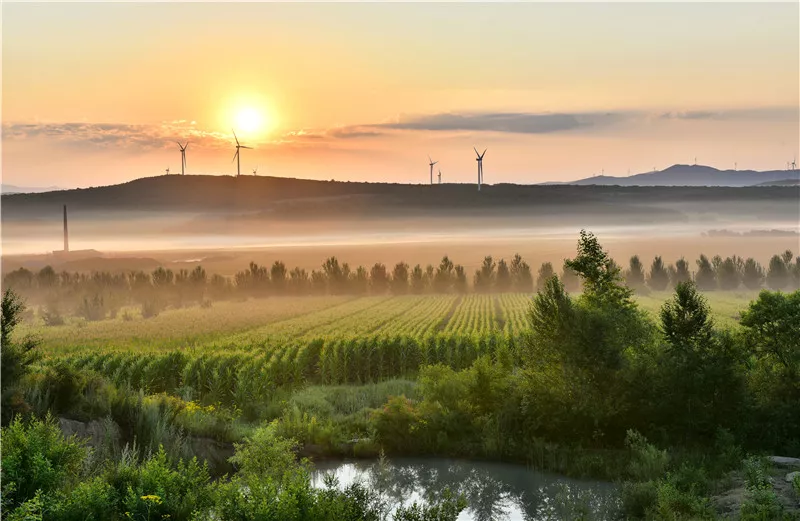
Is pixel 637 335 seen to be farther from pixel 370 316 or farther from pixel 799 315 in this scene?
pixel 370 316

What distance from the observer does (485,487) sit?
3769 cm

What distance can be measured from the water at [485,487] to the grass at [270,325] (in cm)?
3288

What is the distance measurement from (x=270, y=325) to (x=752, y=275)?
137 m

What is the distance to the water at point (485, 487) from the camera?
33.4 m

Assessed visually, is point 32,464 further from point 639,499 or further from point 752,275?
point 752,275

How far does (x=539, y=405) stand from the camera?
41.7 metres

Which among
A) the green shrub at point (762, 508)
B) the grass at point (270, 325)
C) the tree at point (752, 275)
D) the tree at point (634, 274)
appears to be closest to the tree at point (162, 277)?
the grass at point (270, 325)

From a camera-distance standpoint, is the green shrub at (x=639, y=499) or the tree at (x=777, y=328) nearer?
the green shrub at (x=639, y=499)

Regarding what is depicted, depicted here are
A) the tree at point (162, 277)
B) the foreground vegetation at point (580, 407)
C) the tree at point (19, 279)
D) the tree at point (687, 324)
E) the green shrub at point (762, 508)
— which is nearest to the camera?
the green shrub at point (762, 508)

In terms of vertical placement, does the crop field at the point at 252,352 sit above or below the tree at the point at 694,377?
below

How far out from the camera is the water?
3344 cm

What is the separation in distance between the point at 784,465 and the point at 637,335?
1057 cm

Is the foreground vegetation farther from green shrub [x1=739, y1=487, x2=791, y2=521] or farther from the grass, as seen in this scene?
the grass

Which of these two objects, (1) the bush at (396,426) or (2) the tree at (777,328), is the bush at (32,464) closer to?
(1) the bush at (396,426)
